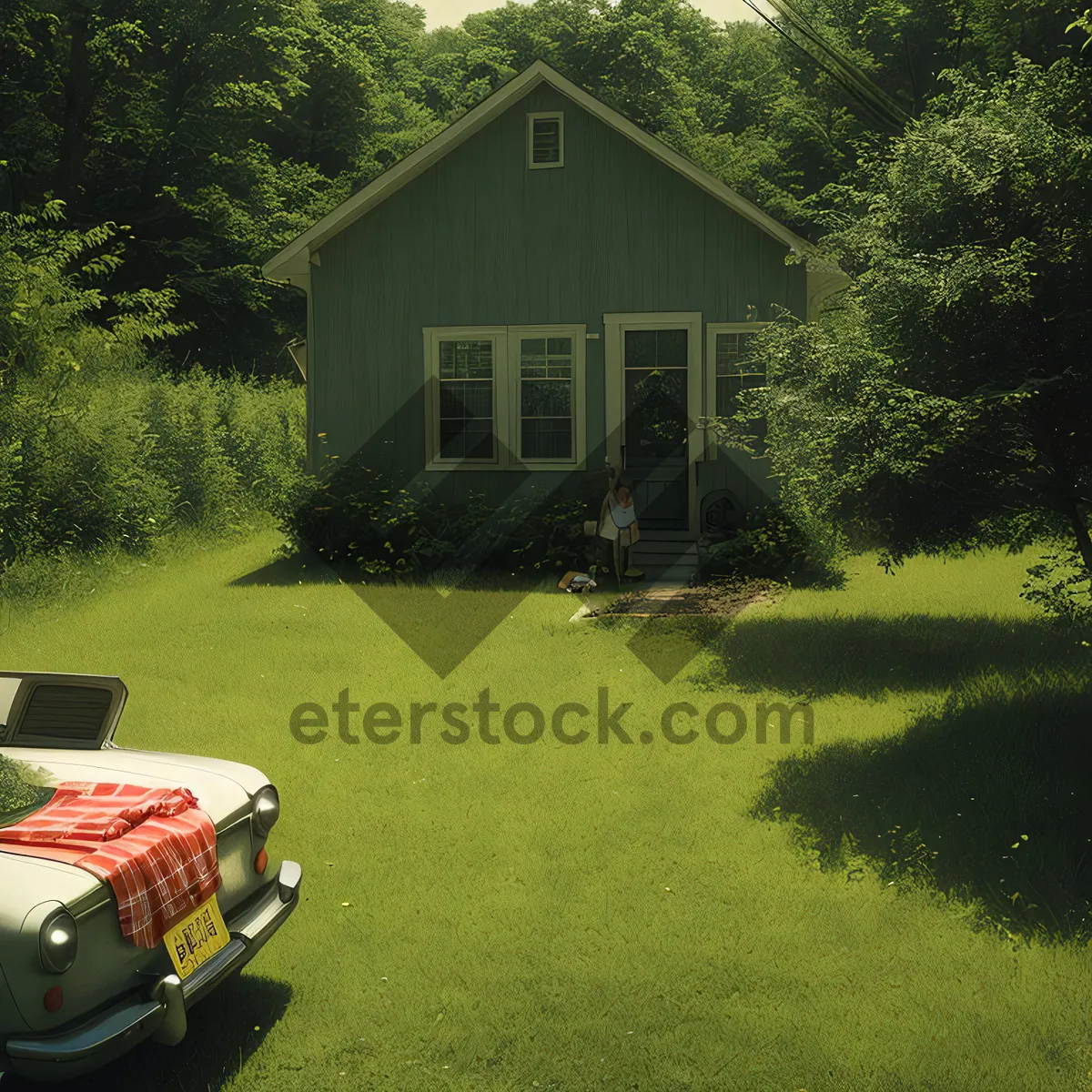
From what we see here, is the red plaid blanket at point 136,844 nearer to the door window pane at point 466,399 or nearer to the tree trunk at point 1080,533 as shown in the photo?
the tree trunk at point 1080,533

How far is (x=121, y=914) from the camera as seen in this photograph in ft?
12.1

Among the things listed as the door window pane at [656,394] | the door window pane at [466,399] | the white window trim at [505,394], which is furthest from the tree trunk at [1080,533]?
the door window pane at [466,399]

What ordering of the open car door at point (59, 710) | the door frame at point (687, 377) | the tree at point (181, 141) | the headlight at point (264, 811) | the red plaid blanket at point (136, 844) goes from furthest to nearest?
the tree at point (181, 141)
the door frame at point (687, 377)
the open car door at point (59, 710)
the headlight at point (264, 811)
the red plaid blanket at point (136, 844)

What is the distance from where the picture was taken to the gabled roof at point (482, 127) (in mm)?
15477

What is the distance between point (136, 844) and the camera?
389 cm

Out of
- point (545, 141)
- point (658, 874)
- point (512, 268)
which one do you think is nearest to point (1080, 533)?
point (658, 874)

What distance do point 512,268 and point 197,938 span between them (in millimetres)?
13504

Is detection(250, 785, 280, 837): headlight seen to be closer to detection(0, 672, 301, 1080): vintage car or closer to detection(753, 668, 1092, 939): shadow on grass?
detection(0, 672, 301, 1080): vintage car

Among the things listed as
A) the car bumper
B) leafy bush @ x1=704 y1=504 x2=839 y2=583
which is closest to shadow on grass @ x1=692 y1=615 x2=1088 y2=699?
leafy bush @ x1=704 y1=504 x2=839 y2=583

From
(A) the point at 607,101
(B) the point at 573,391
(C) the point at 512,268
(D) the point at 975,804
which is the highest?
(A) the point at 607,101

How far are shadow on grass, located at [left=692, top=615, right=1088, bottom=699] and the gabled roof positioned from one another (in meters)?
5.34

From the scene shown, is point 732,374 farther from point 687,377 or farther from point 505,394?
point 505,394

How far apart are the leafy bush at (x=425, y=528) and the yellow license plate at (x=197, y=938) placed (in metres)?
11.2

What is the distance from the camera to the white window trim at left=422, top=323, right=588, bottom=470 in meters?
16.4
